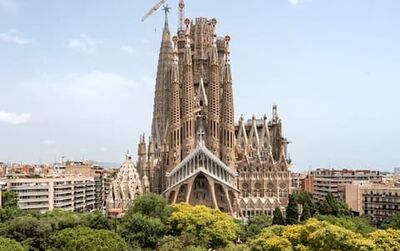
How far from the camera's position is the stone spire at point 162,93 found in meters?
85.8

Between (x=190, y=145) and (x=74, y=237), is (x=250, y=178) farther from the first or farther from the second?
(x=74, y=237)

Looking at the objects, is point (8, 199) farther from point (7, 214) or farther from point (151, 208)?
point (151, 208)

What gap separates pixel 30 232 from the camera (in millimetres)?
44031

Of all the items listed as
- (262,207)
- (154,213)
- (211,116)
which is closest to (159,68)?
(211,116)

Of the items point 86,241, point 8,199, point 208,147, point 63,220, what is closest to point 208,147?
point 208,147

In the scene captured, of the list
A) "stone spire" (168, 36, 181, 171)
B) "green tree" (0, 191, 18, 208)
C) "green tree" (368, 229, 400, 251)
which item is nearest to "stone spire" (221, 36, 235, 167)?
"stone spire" (168, 36, 181, 171)

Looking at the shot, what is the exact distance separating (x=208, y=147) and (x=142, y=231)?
3148 cm

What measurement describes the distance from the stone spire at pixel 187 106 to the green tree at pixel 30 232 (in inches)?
1408

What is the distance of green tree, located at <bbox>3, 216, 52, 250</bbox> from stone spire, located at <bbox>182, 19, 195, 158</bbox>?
3575 centimetres

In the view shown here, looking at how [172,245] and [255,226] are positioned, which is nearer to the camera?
[172,245]

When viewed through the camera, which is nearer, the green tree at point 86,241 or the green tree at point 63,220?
the green tree at point 86,241

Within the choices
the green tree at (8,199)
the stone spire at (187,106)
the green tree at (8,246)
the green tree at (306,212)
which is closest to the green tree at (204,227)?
the green tree at (306,212)

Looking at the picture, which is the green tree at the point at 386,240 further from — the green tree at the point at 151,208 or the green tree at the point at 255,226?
the green tree at the point at 151,208

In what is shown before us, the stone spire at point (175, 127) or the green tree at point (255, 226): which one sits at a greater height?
the stone spire at point (175, 127)
